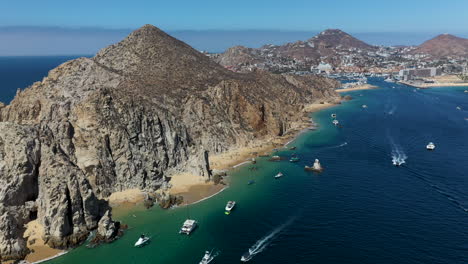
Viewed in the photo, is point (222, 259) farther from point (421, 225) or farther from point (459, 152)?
point (459, 152)

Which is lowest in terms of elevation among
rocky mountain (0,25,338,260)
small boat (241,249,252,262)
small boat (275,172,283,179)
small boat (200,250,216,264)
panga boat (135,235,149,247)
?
small boat (241,249,252,262)

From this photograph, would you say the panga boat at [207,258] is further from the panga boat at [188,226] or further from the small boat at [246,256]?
the panga boat at [188,226]

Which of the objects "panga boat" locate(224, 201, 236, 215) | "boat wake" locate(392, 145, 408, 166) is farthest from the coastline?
"boat wake" locate(392, 145, 408, 166)

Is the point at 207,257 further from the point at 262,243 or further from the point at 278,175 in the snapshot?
the point at 278,175

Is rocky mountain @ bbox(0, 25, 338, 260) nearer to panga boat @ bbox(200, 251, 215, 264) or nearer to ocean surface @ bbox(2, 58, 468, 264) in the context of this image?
ocean surface @ bbox(2, 58, 468, 264)

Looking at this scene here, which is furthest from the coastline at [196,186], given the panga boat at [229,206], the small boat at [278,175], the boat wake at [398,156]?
the boat wake at [398,156]

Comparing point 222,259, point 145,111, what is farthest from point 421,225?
point 145,111
